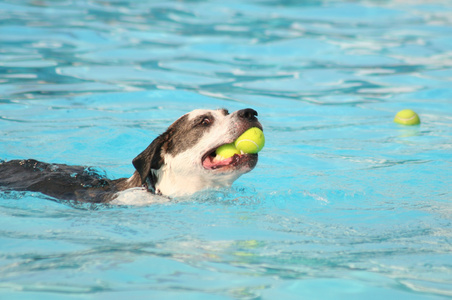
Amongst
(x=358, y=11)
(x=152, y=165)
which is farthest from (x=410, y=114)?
(x=358, y=11)

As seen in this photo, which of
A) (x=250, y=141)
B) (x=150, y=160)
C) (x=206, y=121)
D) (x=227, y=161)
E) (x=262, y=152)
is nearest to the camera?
(x=250, y=141)

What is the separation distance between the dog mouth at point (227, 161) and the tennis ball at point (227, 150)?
30 mm

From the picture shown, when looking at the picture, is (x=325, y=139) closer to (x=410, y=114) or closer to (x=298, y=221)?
(x=410, y=114)

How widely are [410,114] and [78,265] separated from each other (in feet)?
23.2

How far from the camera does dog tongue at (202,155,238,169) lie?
5906 millimetres

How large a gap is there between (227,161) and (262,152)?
2.98 meters

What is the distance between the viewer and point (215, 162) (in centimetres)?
600

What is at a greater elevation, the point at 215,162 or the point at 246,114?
the point at 246,114

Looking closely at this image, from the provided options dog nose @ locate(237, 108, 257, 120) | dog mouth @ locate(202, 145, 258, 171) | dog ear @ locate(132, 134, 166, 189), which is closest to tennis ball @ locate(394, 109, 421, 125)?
dog nose @ locate(237, 108, 257, 120)

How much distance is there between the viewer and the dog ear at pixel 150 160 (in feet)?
19.7

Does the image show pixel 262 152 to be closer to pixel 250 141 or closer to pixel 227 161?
pixel 227 161

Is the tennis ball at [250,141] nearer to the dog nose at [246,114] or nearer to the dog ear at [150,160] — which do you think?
the dog nose at [246,114]

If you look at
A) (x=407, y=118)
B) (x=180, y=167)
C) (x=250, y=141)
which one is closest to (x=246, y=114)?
(x=250, y=141)

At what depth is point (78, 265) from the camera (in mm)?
4352
